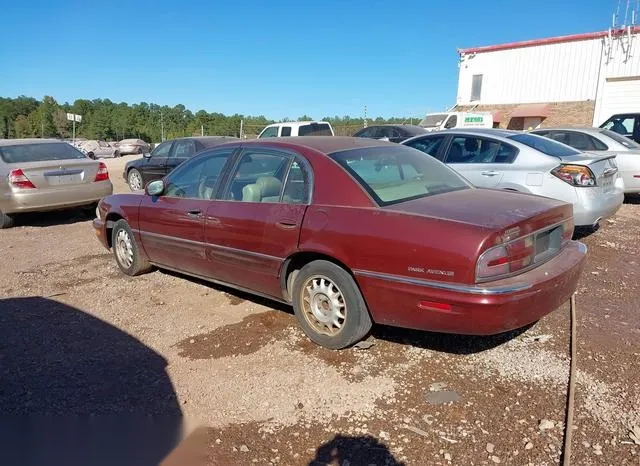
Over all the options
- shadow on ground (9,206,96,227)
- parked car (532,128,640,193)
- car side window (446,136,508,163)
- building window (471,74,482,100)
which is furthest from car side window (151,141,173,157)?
building window (471,74,482,100)

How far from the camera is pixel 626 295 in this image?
4.82m

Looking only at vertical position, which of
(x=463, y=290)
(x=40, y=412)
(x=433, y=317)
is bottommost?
(x=40, y=412)

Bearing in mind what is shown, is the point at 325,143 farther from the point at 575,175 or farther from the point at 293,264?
the point at 575,175

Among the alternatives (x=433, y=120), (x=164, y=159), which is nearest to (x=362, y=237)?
(x=164, y=159)

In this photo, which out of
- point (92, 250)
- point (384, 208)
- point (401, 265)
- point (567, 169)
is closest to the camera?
point (401, 265)

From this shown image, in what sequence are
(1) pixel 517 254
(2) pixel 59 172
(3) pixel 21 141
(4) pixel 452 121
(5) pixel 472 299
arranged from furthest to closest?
1. (4) pixel 452 121
2. (3) pixel 21 141
3. (2) pixel 59 172
4. (1) pixel 517 254
5. (5) pixel 472 299

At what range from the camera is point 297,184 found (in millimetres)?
3936

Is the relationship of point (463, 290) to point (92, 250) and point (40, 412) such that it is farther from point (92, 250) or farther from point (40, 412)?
point (92, 250)

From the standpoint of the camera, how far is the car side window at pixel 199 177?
466cm

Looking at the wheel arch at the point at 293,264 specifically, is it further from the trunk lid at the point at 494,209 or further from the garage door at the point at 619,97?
the garage door at the point at 619,97

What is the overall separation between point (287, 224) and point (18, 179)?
6277mm

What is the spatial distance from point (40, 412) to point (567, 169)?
5.89m

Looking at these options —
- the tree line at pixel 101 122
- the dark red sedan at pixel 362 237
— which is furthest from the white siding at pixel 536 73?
the tree line at pixel 101 122

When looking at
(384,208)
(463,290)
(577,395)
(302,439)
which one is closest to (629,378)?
(577,395)
